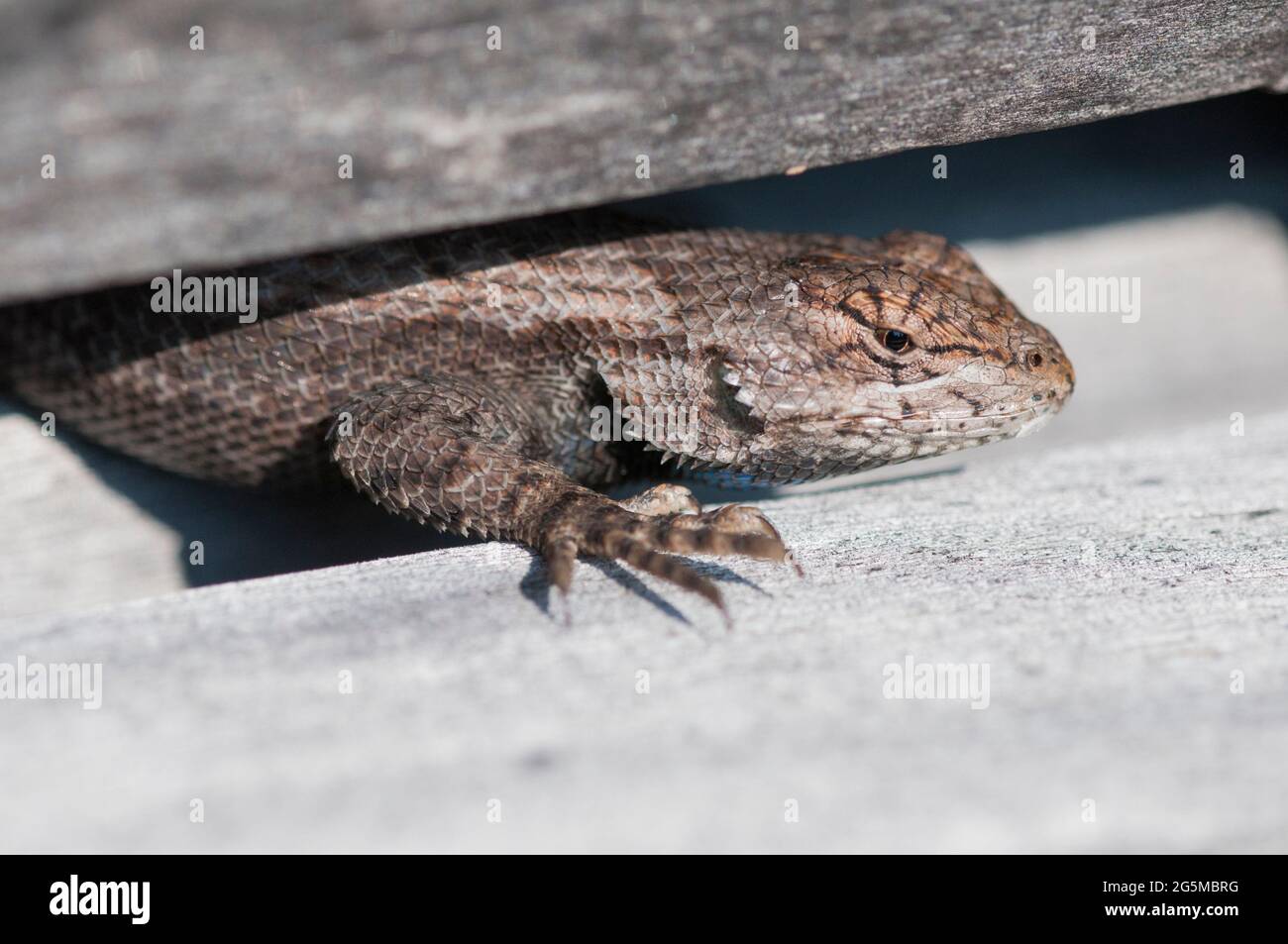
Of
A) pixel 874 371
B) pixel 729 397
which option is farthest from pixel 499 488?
pixel 874 371

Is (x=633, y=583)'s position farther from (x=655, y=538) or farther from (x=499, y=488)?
(x=499, y=488)

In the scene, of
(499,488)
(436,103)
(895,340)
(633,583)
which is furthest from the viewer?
(895,340)

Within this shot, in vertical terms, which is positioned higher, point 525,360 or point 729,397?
point 525,360

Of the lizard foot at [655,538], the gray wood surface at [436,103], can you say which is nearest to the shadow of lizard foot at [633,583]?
the lizard foot at [655,538]

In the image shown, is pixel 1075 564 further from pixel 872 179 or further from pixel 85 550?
pixel 85 550

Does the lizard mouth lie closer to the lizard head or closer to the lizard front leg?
the lizard head
